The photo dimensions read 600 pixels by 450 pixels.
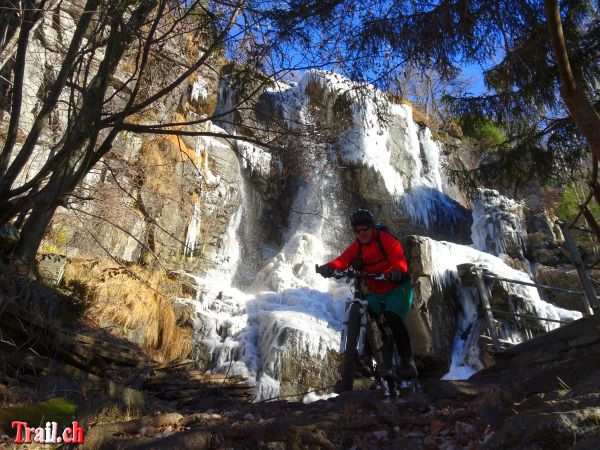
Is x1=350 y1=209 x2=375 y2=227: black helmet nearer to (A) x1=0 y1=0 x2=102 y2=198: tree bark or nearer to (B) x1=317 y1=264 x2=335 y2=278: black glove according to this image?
(B) x1=317 y1=264 x2=335 y2=278: black glove

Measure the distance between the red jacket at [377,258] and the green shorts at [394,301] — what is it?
0.16ft

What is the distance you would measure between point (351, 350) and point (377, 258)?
0.81 m

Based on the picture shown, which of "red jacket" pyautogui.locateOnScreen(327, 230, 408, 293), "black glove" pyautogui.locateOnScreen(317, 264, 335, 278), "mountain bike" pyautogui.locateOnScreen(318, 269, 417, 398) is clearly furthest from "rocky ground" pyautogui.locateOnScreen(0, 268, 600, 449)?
"black glove" pyautogui.locateOnScreen(317, 264, 335, 278)

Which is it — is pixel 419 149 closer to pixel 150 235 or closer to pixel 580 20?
pixel 150 235

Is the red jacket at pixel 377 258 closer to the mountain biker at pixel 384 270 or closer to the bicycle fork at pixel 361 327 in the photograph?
the mountain biker at pixel 384 270

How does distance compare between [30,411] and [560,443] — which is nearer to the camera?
[560,443]

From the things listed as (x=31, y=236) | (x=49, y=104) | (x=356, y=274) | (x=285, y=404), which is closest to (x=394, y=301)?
Answer: (x=356, y=274)

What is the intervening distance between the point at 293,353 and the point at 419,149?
1454 cm

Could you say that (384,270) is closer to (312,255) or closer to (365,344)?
(365,344)

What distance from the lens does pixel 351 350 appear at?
13.0ft

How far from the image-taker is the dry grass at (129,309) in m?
8.88

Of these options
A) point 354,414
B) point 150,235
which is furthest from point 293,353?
point 354,414

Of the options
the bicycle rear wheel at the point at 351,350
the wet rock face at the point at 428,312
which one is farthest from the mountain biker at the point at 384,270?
the wet rock face at the point at 428,312

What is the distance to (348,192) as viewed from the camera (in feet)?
61.4
